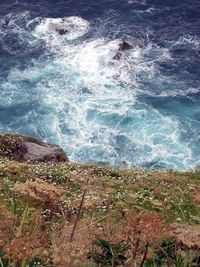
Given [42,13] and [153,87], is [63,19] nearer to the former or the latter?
[42,13]

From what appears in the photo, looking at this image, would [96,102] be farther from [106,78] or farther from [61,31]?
[61,31]

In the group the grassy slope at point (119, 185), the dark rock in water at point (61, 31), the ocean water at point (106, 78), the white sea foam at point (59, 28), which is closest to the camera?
the grassy slope at point (119, 185)

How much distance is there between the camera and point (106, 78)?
49.0 m

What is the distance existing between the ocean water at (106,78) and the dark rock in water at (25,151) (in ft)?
27.6

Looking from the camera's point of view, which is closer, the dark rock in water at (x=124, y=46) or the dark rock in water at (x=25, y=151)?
the dark rock in water at (x=25, y=151)

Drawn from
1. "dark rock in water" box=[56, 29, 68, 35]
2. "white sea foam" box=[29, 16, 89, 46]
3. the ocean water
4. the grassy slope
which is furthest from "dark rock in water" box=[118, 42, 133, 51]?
the grassy slope

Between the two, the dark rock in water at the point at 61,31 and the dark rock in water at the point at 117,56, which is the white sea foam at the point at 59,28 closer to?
the dark rock in water at the point at 61,31

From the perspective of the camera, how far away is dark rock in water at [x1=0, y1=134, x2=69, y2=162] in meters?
30.8

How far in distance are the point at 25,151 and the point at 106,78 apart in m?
19.0

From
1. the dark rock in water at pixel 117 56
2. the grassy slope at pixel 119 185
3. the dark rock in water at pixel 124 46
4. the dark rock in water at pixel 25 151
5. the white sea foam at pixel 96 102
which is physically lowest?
the white sea foam at pixel 96 102

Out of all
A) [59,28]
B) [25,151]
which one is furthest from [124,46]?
[25,151]

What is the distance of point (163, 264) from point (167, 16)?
5052 cm

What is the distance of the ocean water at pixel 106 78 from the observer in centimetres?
4225

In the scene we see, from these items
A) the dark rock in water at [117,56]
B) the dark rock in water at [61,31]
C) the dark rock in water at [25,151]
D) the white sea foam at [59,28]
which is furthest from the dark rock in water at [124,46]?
the dark rock in water at [25,151]
